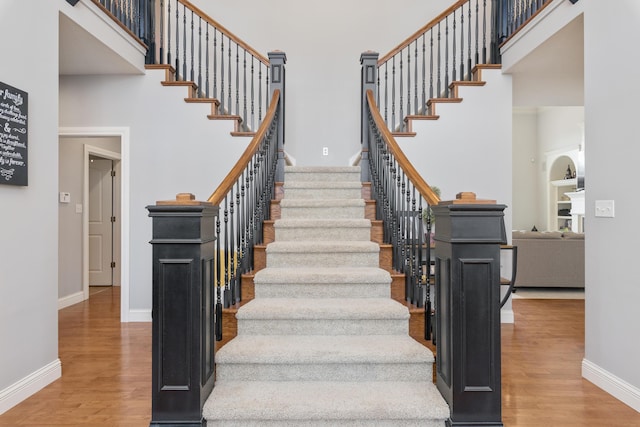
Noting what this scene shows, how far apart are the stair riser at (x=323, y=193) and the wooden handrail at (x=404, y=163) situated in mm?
749

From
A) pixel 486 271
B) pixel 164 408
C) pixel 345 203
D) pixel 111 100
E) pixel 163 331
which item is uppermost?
pixel 111 100

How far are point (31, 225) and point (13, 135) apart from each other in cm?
56

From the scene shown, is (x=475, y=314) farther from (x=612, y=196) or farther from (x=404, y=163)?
(x=612, y=196)

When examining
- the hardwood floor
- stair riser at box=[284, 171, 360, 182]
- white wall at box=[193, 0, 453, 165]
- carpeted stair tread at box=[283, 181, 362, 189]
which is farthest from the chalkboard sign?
white wall at box=[193, 0, 453, 165]

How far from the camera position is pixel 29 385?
249 cm

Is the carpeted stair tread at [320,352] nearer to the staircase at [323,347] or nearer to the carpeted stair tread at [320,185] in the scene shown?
the staircase at [323,347]

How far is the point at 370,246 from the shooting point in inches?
120

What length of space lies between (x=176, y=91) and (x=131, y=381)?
2.85m

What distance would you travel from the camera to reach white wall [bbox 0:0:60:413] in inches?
93.9

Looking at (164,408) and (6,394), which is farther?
(6,394)

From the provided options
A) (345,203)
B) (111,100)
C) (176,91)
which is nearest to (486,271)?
(345,203)

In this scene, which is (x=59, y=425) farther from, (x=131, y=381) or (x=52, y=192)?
(x=52, y=192)

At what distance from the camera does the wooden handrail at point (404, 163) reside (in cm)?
228

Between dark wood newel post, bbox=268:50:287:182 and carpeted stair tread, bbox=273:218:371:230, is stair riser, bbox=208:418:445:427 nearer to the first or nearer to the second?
carpeted stair tread, bbox=273:218:371:230
